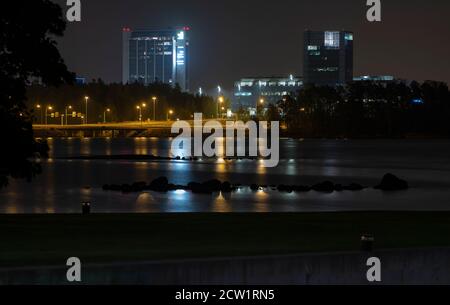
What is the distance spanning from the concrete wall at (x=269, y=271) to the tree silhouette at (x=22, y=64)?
634cm

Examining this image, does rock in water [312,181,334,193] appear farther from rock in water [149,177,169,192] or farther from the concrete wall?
the concrete wall

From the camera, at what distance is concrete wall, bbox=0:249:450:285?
1396 cm

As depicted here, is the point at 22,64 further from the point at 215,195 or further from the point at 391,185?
the point at 391,185

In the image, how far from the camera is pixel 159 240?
18.1m

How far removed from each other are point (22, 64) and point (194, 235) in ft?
18.8

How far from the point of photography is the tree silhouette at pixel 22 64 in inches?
763

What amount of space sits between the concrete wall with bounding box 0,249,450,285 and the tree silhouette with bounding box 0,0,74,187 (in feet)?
20.8

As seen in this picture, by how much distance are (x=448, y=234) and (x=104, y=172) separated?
65657 mm

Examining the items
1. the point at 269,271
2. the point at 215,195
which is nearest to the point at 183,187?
the point at 215,195

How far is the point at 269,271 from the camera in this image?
14.8m

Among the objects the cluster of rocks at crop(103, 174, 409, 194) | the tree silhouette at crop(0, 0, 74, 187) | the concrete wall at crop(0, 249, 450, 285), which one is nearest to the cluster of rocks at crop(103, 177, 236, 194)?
the cluster of rocks at crop(103, 174, 409, 194)

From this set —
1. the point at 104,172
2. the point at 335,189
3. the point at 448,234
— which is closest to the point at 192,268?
the point at 448,234
